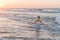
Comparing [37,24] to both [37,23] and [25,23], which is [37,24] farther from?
[25,23]

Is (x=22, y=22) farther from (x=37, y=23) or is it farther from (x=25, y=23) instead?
(x=37, y=23)

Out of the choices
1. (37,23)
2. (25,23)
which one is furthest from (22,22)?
(37,23)

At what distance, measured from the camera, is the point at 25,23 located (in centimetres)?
125

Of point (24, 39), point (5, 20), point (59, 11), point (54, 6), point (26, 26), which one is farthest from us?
point (54, 6)

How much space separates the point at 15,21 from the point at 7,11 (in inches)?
9.1

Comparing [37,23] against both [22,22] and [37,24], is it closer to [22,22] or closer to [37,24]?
[37,24]

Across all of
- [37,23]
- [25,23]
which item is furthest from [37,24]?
[25,23]

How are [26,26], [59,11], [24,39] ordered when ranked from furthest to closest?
[59,11], [26,26], [24,39]

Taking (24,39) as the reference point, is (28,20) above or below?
above

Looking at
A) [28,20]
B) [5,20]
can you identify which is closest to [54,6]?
[28,20]

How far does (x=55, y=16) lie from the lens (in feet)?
4.35

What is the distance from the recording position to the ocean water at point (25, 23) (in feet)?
3.51

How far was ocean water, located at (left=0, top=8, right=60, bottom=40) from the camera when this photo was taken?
107cm

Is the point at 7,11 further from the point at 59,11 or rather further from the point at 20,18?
the point at 59,11
